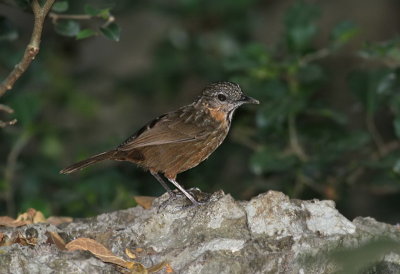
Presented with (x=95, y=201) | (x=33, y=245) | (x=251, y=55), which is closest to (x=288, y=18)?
(x=251, y=55)

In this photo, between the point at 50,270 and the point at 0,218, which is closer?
the point at 50,270

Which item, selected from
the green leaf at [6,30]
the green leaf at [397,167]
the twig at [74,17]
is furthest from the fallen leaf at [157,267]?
the green leaf at [397,167]

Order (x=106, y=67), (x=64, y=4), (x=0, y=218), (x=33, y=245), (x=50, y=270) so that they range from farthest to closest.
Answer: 1. (x=106, y=67)
2. (x=64, y=4)
3. (x=0, y=218)
4. (x=33, y=245)
5. (x=50, y=270)

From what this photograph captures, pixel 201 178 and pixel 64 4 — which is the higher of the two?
pixel 64 4

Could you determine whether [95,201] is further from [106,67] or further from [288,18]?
[106,67]

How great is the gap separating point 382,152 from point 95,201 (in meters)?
2.64

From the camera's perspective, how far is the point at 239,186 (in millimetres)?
7922

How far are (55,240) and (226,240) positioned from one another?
102 cm

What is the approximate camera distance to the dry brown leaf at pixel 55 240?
4.43 m

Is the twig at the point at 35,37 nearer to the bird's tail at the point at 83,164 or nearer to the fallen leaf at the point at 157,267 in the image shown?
the bird's tail at the point at 83,164

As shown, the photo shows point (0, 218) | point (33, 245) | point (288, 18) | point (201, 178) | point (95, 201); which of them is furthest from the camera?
point (201, 178)

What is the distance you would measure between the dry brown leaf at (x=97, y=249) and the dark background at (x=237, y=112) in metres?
1.52

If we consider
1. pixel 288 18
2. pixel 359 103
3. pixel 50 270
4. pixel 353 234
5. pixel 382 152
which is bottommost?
→ pixel 50 270

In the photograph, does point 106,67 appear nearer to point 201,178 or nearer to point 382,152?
point 201,178
